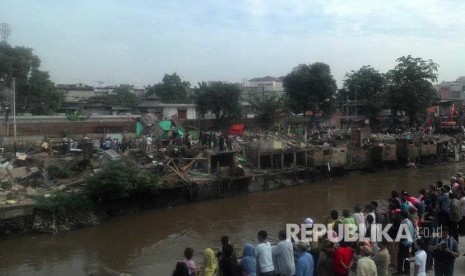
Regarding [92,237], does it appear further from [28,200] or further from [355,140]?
[355,140]

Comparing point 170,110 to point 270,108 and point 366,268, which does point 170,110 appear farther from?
point 366,268

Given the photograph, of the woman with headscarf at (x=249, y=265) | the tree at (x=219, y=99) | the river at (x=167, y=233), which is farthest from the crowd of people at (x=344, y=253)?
the tree at (x=219, y=99)

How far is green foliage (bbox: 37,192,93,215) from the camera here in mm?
17938

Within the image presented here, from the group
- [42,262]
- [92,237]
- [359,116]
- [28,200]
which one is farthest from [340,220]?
[359,116]

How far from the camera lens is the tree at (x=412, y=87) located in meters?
43.6

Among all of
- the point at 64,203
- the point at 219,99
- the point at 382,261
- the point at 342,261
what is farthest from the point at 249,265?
the point at 219,99

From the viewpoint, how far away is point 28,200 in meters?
18.2

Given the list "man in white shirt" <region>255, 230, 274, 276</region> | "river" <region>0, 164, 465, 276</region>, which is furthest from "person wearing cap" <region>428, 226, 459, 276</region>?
"river" <region>0, 164, 465, 276</region>

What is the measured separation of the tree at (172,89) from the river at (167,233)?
117 feet

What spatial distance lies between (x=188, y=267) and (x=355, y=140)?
2683cm

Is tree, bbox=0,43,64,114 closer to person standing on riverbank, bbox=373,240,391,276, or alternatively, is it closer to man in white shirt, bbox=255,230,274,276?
man in white shirt, bbox=255,230,274,276

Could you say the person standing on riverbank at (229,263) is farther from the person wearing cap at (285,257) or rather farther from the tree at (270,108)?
the tree at (270,108)

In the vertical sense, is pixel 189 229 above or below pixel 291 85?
below

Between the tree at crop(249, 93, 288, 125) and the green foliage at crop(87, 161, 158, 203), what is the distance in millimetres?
21759
